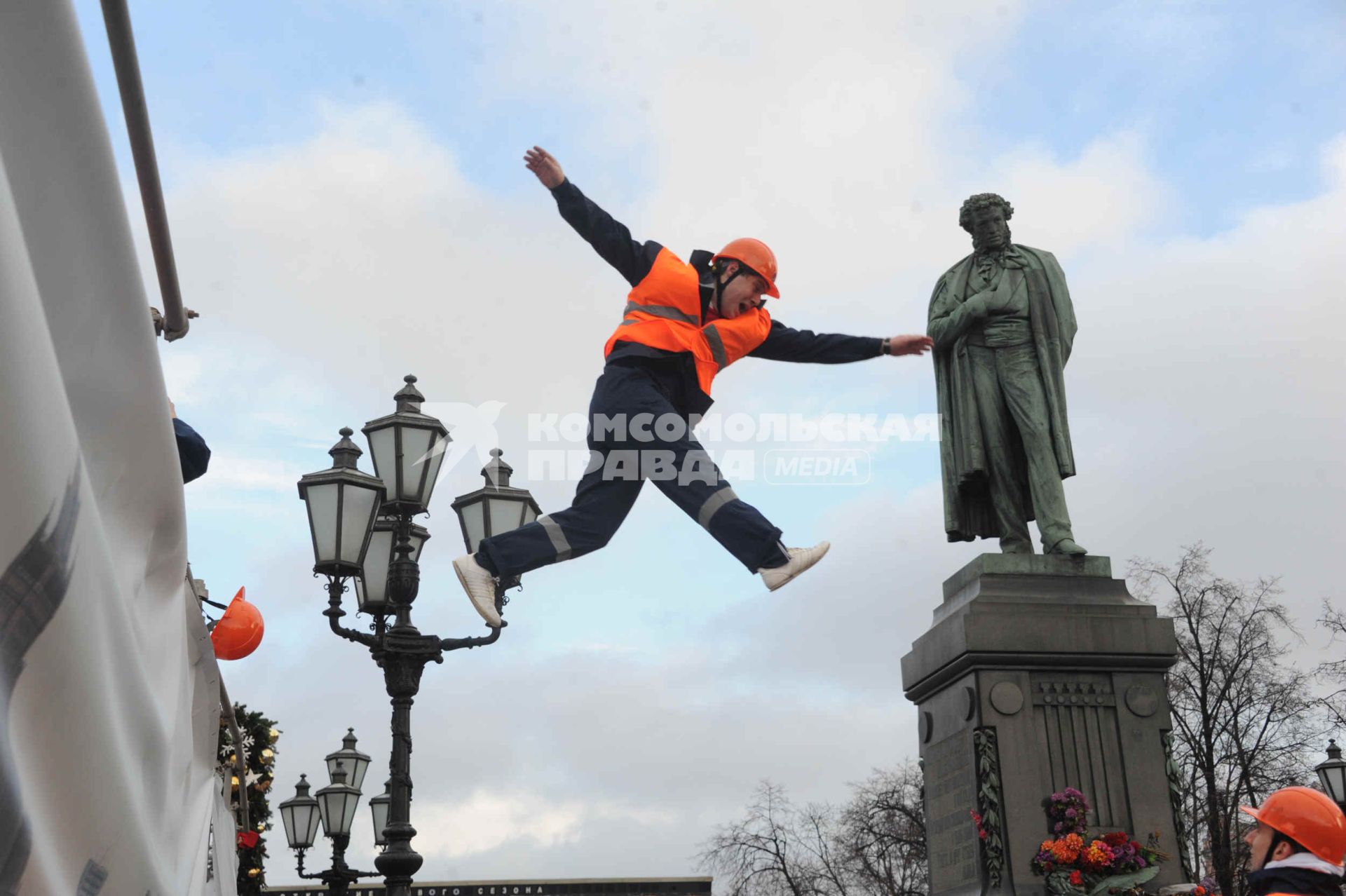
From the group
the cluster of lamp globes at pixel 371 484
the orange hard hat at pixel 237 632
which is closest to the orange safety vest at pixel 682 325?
the orange hard hat at pixel 237 632

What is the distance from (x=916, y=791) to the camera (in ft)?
139

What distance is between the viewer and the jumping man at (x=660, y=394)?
4746mm

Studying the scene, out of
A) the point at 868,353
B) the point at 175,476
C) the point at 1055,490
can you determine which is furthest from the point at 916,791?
the point at 175,476

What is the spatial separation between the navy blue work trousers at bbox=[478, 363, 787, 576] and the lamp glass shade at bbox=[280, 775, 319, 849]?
13.4 metres

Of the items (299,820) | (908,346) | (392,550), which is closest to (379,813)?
(299,820)

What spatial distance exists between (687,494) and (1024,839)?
556cm

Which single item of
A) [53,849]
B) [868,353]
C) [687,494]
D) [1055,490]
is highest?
[1055,490]

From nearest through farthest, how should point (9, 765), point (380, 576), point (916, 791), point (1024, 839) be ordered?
point (9, 765)
point (1024, 839)
point (380, 576)
point (916, 791)

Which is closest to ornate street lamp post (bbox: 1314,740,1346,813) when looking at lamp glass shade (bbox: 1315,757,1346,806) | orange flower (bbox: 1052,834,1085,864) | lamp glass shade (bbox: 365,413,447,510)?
lamp glass shade (bbox: 1315,757,1346,806)

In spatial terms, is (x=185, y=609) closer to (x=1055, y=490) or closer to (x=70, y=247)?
(x=70, y=247)

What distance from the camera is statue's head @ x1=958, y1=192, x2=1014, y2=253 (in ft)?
37.5

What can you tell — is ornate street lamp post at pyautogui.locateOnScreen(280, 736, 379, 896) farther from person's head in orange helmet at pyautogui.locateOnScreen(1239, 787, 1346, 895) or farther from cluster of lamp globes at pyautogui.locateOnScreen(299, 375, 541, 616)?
person's head in orange helmet at pyautogui.locateOnScreen(1239, 787, 1346, 895)

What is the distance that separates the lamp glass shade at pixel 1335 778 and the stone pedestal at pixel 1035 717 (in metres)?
9.53

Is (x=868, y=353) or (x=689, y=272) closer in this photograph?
(x=689, y=272)
